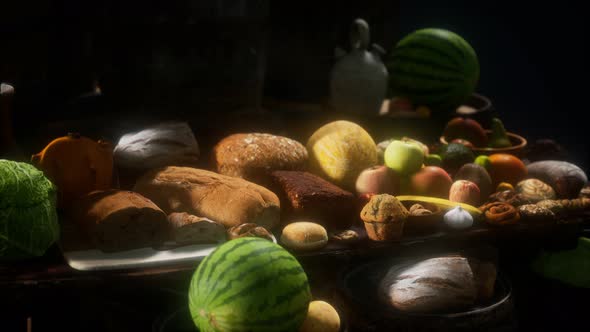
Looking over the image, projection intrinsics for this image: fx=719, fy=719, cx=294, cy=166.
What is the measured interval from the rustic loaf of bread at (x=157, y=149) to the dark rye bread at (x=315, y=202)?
1.23ft

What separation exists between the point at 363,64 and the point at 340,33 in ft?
1.51

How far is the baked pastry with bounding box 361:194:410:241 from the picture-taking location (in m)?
2.32

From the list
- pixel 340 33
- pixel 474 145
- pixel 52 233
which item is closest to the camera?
pixel 52 233

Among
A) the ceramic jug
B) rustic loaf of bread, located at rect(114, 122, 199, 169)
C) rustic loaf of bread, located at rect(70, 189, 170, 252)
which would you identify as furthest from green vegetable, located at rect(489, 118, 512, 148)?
rustic loaf of bread, located at rect(70, 189, 170, 252)

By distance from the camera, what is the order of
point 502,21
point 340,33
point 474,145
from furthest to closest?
1. point 502,21
2. point 340,33
3. point 474,145

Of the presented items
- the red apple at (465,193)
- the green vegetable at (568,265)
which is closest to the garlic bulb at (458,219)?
the red apple at (465,193)

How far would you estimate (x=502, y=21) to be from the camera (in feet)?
12.8

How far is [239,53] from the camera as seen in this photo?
2924 millimetres

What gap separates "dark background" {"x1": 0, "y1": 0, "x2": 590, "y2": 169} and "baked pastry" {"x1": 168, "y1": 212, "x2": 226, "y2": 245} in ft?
2.59

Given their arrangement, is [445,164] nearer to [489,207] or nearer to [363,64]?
[489,207]

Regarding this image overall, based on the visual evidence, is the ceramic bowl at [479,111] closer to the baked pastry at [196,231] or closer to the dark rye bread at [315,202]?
the dark rye bread at [315,202]

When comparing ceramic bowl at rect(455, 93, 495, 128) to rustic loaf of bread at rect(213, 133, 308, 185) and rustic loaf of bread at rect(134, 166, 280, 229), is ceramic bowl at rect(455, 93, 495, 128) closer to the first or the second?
rustic loaf of bread at rect(213, 133, 308, 185)

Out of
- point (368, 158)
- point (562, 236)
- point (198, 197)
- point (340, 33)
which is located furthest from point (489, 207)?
point (340, 33)

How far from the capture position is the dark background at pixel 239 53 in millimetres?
2805
